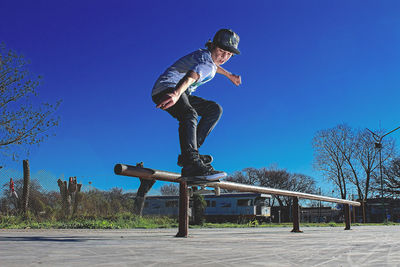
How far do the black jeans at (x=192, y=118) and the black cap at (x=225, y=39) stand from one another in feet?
1.84

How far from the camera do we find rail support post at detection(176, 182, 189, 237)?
10.5 ft

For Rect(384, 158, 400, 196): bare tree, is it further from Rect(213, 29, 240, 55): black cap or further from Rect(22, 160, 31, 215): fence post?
Rect(213, 29, 240, 55): black cap

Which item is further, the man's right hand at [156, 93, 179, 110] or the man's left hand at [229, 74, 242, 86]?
the man's left hand at [229, 74, 242, 86]

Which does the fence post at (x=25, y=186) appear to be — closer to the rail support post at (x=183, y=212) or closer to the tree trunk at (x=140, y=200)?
the tree trunk at (x=140, y=200)

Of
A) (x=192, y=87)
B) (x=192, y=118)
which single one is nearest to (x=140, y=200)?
(x=192, y=87)

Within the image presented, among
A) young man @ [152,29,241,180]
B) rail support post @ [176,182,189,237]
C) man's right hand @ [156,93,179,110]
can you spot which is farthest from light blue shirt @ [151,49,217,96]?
rail support post @ [176,182,189,237]

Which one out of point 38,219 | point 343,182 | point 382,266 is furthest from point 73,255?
point 343,182

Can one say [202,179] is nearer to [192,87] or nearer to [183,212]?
[183,212]

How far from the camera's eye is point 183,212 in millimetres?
3275

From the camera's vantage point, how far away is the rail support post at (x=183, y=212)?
3.19 m

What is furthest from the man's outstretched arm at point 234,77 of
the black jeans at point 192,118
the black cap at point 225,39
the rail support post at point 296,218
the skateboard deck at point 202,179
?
the rail support post at point 296,218

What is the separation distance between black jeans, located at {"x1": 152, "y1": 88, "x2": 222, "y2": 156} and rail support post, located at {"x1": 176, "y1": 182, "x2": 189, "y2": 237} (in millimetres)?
434

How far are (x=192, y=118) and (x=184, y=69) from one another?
17.7 inches

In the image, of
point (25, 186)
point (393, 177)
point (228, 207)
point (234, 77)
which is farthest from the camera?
point (393, 177)
